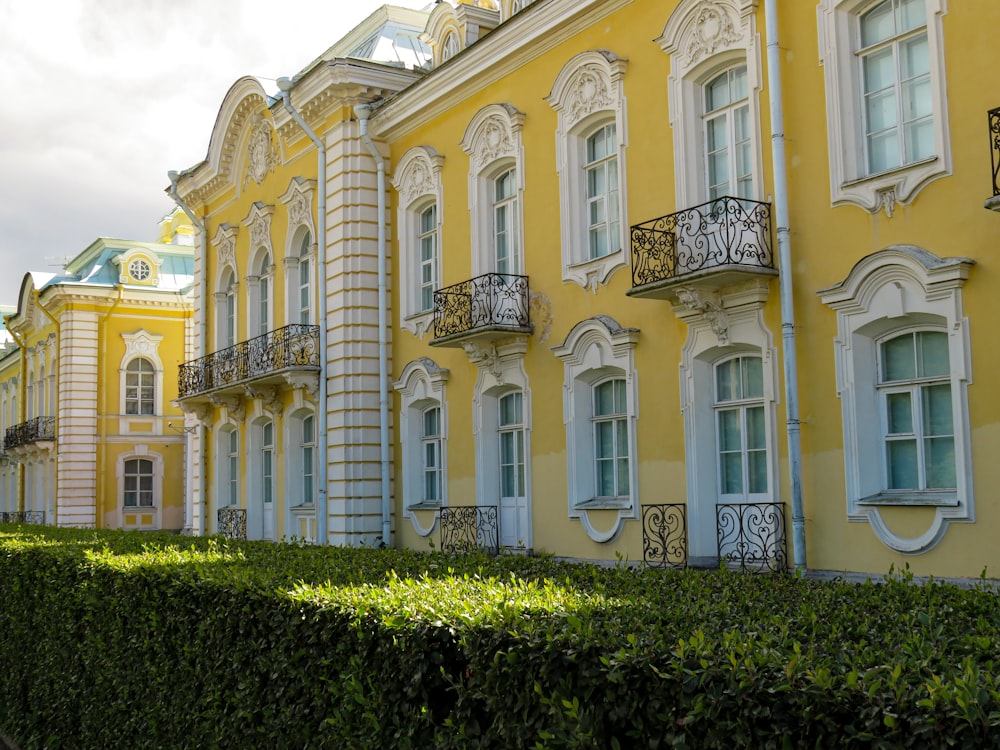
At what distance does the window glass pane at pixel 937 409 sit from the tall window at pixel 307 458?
537 inches

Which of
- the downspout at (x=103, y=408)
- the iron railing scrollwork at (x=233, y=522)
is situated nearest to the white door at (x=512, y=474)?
the iron railing scrollwork at (x=233, y=522)

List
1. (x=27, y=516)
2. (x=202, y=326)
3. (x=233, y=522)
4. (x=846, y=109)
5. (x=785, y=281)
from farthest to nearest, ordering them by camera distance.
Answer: (x=27, y=516) → (x=202, y=326) → (x=233, y=522) → (x=785, y=281) → (x=846, y=109)

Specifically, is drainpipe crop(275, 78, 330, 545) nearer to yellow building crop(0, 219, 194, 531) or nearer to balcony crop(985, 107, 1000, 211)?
balcony crop(985, 107, 1000, 211)

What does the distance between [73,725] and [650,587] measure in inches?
241

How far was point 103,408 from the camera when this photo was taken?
38375 millimetres

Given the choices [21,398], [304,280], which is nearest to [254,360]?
[304,280]

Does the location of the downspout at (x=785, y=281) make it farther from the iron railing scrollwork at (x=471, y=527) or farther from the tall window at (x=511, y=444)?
the iron railing scrollwork at (x=471, y=527)

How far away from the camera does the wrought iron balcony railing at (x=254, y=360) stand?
21.3 meters

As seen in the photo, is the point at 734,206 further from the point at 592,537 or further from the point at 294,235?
the point at 294,235

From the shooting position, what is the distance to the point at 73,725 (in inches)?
402

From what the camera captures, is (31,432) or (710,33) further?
(31,432)

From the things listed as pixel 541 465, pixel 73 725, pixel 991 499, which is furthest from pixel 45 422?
pixel 991 499

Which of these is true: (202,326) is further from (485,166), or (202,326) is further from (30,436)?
(30,436)

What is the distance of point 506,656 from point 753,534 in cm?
852
